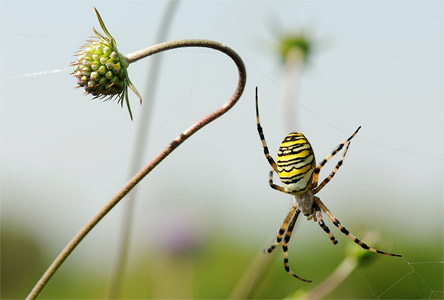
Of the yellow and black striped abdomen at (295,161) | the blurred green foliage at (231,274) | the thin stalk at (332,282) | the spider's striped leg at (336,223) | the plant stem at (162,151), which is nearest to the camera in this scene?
the plant stem at (162,151)

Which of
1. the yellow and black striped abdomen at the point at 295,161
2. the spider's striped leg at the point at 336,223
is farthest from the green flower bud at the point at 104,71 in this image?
the spider's striped leg at the point at 336,223

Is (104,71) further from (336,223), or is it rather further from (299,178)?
(336,223)

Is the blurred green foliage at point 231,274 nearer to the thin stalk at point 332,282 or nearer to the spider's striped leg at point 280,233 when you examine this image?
the thin stalk at point 332,282

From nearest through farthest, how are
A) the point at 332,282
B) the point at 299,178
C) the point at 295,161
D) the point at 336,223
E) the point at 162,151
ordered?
1. the point at 162,151
2. the point at 295,161
3. the point at 299,178
4. the point at 336,223
5. the point at 332,282

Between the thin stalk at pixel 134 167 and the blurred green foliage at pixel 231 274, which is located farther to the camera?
the blurred green foliage at pixel 231 274

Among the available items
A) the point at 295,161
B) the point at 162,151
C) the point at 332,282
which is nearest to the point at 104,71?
the point at 162,151
